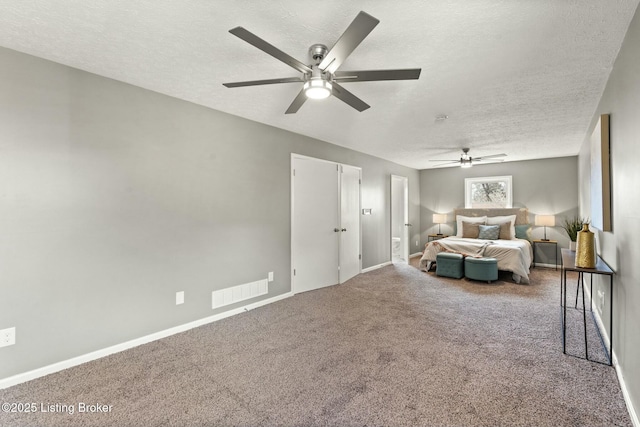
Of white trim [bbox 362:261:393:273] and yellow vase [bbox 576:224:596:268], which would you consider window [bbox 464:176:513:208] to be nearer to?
white trim [bbox 362:261:393:273]

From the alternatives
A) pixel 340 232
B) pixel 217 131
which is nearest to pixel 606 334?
pixel 340 232

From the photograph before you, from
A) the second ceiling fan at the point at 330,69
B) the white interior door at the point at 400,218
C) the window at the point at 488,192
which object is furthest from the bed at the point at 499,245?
the second ceiling fan at the point at 330,69

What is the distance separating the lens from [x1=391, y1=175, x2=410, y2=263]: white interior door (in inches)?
275

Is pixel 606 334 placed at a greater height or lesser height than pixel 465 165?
lesser

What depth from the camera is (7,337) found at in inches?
83.7

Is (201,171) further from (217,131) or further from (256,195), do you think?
(256,195)

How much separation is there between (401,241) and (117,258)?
6.05 m

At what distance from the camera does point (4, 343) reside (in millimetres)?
2111

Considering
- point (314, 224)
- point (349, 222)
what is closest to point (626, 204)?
point (314, 224)

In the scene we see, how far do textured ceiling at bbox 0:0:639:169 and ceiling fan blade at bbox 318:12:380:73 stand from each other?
225 millimetres

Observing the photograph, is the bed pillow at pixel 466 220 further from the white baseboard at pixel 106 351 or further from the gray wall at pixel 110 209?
the white baseboard at pixel 106 351

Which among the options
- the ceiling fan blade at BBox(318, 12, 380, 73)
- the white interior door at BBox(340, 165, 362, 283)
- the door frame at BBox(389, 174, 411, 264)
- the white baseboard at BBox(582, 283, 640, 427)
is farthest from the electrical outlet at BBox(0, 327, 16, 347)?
the door frame at BBox(389, 174, 411, 264)

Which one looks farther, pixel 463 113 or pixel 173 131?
pixel 463 113

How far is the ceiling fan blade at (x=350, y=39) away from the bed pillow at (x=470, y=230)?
6006 millimetres
